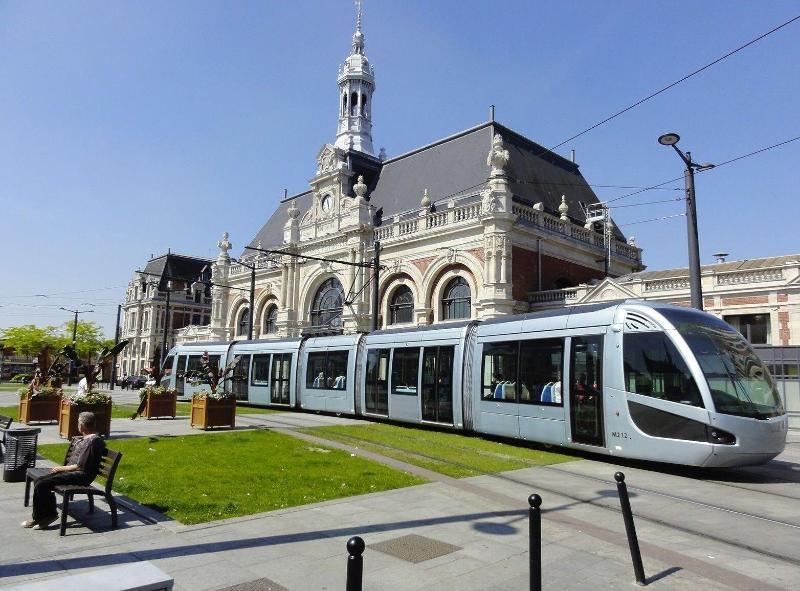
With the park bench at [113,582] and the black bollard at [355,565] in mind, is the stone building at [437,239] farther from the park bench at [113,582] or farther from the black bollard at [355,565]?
the black bollard at [355,565]

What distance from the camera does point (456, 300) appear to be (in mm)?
30531

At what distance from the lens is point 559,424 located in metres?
12.2

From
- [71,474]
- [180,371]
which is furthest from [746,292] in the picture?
[180,371]

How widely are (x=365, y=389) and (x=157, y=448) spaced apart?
804 centimetres

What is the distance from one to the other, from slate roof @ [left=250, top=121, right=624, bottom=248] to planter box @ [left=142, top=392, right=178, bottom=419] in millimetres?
20314

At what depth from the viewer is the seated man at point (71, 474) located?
635 centimetres

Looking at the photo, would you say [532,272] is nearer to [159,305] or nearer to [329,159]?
[329,159]

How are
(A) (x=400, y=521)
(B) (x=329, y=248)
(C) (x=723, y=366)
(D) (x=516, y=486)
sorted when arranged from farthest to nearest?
(B) (x=329, y=248) → (C) (x=723, y=366) → (D) (x=516, y=486) → (A) (x=400, y=521)

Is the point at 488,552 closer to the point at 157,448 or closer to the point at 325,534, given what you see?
the point at 325,534

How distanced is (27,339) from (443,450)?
71.9m

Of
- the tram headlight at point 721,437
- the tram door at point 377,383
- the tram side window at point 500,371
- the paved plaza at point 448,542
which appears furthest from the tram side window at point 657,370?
the tram door at point 377,383

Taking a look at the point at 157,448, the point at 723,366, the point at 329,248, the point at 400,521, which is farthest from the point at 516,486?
the point at 329,248

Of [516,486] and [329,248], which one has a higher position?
[329,248]

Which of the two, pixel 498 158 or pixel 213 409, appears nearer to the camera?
pixel 213 409
